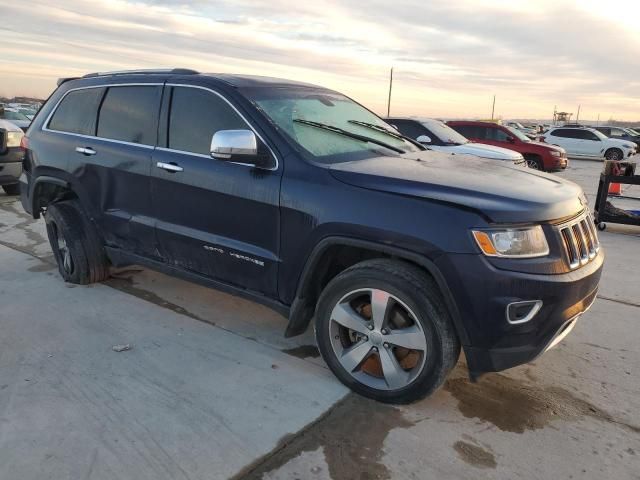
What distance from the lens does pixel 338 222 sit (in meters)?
2.85

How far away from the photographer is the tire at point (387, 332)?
A: 2.68m

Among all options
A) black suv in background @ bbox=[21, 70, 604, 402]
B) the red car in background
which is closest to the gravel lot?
black suv in background @ bbox=[21, 70, 604, 402]

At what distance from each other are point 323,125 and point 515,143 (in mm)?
14380

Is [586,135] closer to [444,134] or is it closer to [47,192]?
[444,134]

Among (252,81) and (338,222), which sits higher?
(252,81)

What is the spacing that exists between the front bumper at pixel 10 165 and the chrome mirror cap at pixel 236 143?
22.7 feet

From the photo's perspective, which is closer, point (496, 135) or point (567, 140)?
point (496, 135)

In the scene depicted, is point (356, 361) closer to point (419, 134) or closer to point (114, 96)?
point (114, 96)

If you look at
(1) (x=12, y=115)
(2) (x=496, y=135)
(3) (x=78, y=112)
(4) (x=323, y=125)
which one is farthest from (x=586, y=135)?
(3) (x=78, y=112)

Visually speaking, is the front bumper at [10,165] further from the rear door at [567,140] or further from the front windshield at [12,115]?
the rear door at [567,140]

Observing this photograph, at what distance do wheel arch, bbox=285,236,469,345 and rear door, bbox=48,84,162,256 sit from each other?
4.54ft

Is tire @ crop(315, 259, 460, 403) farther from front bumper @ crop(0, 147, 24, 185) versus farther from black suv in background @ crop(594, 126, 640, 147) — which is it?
black suv in background @ crop(594, 126, 640, 147)

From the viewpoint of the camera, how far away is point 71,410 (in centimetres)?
279

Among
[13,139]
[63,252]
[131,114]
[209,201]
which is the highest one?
[131,114]
